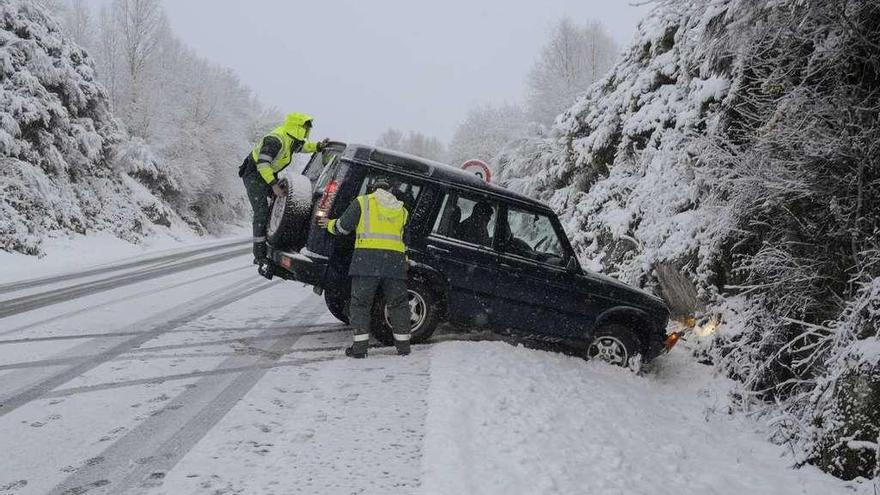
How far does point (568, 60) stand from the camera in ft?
133

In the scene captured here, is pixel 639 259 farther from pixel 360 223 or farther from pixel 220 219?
pixel 220 219

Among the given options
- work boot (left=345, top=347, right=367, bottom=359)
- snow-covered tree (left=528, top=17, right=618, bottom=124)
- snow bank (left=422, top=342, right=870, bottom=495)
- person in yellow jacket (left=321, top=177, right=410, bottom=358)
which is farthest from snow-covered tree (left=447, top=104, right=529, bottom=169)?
work boot (left=345, top=347, right=367, bottom=359)

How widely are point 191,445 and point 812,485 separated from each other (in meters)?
4.64

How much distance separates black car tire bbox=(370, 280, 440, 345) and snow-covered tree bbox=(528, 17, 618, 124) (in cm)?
3418

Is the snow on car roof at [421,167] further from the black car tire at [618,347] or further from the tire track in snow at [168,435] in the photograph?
the tire track in snow at [168,435]

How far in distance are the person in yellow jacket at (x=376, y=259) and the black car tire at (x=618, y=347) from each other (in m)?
2.56

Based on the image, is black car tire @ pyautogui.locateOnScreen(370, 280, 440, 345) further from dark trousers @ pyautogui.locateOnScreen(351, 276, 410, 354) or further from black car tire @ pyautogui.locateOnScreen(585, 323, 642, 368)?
black car tire @ pyautogui.locateOnScreen(585, 323, 642, 368)

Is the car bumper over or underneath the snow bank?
over

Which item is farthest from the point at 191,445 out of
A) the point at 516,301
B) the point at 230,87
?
the point at 230,87

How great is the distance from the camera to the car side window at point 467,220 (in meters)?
6.50

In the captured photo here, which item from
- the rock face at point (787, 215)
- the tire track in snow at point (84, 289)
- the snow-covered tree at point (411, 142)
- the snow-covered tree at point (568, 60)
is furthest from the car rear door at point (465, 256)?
the snow-covered tree at point (411, 142)

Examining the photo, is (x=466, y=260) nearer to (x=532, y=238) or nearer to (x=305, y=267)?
(x=532, y=238)

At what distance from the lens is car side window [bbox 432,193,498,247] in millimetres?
6496

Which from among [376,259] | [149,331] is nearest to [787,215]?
[376,259]
